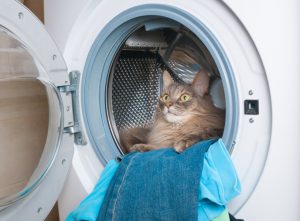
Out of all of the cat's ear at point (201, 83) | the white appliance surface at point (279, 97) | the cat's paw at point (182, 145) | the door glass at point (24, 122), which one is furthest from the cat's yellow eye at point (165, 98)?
the white appliance surface at point (279, 97)

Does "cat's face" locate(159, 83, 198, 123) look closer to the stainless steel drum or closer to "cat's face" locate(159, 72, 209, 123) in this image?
"cat's face" locate(159, 72, 209, 123)

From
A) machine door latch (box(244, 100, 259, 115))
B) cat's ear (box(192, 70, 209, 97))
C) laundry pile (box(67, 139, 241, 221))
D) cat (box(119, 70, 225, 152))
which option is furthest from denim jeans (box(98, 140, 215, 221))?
cat's ear (box(192, 70, 209, 97))

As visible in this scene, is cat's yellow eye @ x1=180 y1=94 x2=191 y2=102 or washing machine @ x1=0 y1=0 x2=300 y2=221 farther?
cat's yellow eye @ x1=180 y1=94 x2=191 y2=102

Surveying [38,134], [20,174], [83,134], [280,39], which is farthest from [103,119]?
[280,39]

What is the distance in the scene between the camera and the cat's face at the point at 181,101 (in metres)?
1.26

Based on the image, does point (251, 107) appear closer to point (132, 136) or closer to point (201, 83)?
point (201, 83)

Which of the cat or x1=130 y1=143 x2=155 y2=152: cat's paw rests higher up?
the cat

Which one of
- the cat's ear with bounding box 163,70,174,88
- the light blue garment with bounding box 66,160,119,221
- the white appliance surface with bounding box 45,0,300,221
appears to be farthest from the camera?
the cat's ear with bounding box 163,70,174,88

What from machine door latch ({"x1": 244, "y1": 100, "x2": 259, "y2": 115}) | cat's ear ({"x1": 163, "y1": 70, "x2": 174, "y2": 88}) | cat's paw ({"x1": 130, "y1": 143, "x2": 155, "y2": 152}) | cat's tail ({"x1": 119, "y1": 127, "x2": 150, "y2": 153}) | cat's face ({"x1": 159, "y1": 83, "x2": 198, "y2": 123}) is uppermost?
cat's ear ({"x1": 163, "y1": 70, "x2": 174, "y2": 88})

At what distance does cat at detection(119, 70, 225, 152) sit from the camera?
1224 millimetres

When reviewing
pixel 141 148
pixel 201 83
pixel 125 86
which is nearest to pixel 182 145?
pixel 141 148

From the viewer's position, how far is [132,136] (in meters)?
1.36

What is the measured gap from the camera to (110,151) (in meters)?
1.24

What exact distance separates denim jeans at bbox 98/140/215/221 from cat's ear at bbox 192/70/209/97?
38 centimetres
